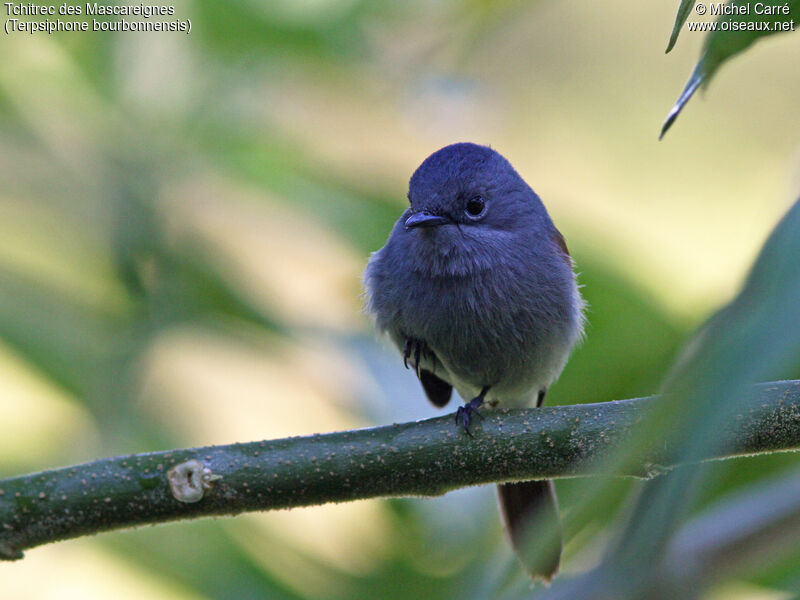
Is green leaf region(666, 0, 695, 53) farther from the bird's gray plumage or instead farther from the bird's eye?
the bird's eye

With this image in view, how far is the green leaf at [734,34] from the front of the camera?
989 mm

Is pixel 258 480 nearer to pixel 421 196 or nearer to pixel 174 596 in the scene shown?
pixel 174 596

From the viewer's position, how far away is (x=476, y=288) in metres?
3.11

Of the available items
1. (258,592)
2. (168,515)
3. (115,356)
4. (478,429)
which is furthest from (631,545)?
(115,356)

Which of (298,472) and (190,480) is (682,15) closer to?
(298,472)

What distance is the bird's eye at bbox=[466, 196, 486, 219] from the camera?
3.24 meters

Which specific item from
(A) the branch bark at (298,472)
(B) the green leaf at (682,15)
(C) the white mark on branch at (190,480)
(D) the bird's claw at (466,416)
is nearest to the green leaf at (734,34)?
(B) the green leaf at (682,15)

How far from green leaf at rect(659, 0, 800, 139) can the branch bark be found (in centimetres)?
102

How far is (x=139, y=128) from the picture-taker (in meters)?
3.23

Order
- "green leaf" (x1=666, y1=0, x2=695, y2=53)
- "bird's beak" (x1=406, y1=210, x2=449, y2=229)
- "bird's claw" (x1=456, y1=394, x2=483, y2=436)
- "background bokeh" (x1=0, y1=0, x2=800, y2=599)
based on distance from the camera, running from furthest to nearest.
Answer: "bird's beak" (x1=406, y1=210, x2=449, y2=229), "background bokeh" (x1=0, y1=0, x2=800, y2=599), "bird's claw" (x1=456, y1=394, x2=483, y2=436), "green leaf" (x1=666, y1=0, x2=695, y2=53)

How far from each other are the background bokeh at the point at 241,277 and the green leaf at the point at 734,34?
4.93 ft

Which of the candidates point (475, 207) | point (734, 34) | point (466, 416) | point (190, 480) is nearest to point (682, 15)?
point (734, 34)

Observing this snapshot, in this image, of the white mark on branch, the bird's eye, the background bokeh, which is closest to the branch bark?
the white mark on branch

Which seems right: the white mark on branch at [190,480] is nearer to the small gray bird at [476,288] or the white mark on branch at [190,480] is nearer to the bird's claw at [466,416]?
the bird's claw at [466,416]
